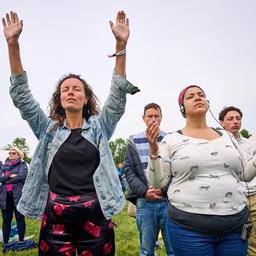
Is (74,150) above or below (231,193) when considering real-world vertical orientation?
above

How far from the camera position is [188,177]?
2734 mm

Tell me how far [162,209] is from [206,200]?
1648 mm

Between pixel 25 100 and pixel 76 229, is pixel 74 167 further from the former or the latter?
pixel 25 100

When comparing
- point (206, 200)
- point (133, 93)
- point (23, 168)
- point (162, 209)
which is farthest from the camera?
point (23, 168)

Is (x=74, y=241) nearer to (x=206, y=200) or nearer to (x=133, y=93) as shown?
(x=206, y=200)

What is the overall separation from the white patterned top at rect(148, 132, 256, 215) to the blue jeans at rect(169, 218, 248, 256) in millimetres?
185

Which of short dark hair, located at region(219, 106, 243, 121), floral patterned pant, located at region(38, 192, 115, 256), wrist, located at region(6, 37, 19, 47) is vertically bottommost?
floral patterned pant, located at region(38, 192, 115, 256)

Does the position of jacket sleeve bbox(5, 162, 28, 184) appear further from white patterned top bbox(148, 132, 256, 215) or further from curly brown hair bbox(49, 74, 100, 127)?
white patterned top bbox(148, 132, 256, 215)

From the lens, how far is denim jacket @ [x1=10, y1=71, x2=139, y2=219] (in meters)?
2.73

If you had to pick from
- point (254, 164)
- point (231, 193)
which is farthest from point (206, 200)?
point (254, 164)

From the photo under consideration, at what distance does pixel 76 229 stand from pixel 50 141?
76 centimetres

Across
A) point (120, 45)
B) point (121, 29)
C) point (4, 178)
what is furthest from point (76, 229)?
point (4, 178)

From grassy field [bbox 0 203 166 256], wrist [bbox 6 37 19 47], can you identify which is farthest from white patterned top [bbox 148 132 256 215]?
grassy field [bbox 0 203 166 256]

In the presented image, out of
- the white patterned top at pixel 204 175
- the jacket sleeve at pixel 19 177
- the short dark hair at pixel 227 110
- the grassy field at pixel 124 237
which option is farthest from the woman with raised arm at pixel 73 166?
the jacket sleeve at pixel 19 177
